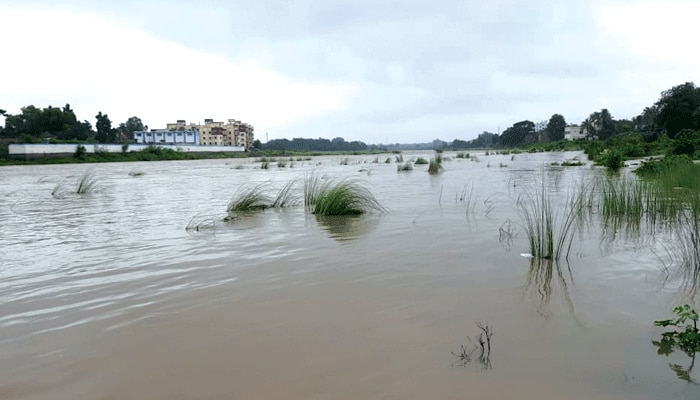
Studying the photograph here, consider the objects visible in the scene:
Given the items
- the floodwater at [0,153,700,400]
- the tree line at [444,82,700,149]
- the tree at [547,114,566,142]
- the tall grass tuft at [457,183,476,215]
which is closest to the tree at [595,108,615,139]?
the tree line at [444,82,700,149]

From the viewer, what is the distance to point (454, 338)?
3068 millimetres

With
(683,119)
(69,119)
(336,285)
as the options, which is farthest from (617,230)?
(69,119)

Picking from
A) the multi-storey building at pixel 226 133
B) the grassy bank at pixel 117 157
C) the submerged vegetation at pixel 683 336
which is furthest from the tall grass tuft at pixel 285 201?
the multi-storey building at pixel 226 133

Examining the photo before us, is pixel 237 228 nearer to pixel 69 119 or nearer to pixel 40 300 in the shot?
pixel 40 300

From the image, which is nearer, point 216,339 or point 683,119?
point 216,339

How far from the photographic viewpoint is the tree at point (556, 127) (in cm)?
11275

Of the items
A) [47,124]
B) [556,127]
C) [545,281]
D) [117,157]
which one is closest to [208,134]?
[47,124]

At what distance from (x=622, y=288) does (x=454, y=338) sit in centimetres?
186

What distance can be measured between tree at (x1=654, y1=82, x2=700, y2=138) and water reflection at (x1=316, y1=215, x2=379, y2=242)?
4879 centimetres

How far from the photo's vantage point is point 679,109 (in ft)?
153

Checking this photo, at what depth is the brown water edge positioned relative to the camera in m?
2.50

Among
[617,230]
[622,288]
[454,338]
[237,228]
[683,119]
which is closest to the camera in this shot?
[454,338]

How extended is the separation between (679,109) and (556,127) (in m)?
68.8

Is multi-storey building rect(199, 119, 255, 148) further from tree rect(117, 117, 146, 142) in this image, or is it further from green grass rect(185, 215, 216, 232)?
green grass rect(185, 215, 216, 232)
